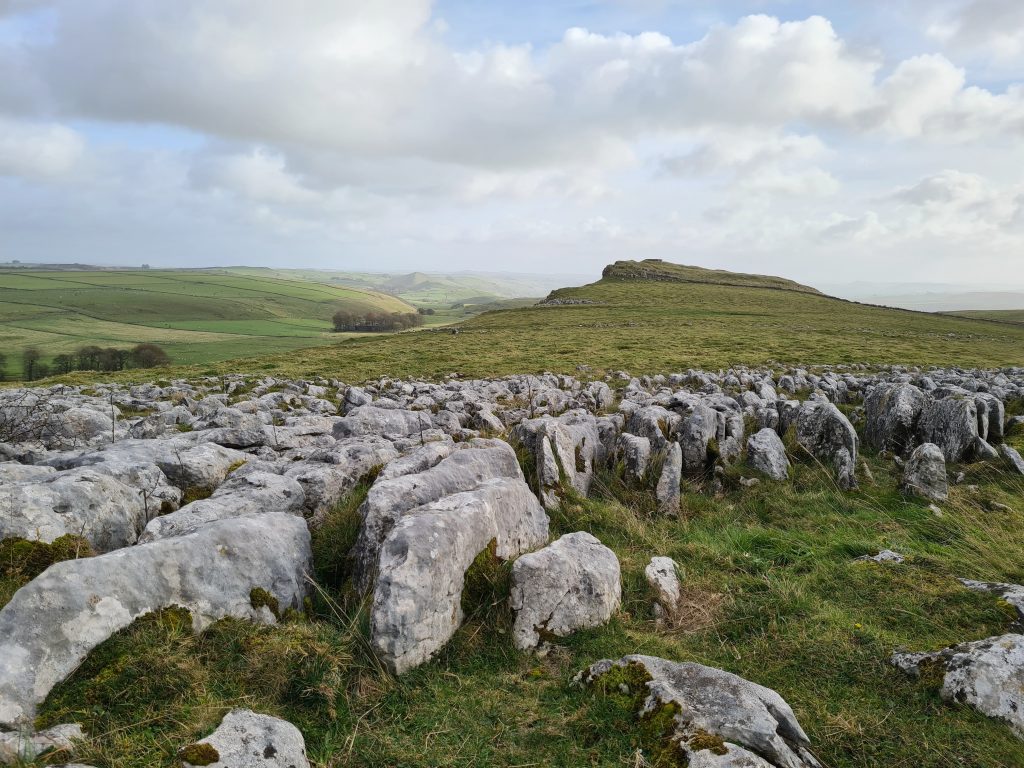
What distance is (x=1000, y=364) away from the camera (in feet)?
107

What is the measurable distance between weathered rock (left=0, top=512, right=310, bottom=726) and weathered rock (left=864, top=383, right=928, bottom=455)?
1252 cm

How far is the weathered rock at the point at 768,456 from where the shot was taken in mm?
10305

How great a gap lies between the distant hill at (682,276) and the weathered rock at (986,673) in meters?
118

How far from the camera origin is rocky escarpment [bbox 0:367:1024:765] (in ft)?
14.1

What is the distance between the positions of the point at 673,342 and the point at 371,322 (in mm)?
85135

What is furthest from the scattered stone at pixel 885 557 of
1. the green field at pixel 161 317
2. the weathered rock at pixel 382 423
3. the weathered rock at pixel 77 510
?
the green field at pixel 161 317

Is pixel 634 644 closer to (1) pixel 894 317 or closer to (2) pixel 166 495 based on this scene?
(2) pixel 166 495

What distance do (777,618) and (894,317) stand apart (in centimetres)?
8746

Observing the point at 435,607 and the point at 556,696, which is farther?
the point at 435,607

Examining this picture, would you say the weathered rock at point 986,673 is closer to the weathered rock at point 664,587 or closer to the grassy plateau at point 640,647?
the grassy plateau at point 640,647

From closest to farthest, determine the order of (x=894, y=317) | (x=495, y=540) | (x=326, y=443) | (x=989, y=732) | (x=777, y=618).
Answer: (x=989, y=732)
(x=777, y=618)
(x=495, y=540)
(x=326, y=443)
(x=894, y=317)

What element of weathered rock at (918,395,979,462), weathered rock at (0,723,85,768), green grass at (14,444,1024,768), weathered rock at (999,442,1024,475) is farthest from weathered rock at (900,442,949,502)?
weathered rock at (0,723,85,768)

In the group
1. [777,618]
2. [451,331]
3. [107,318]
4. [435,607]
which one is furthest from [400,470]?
[107,318]

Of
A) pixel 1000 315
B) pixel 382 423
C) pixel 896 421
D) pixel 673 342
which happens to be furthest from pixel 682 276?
pixel 382 423
